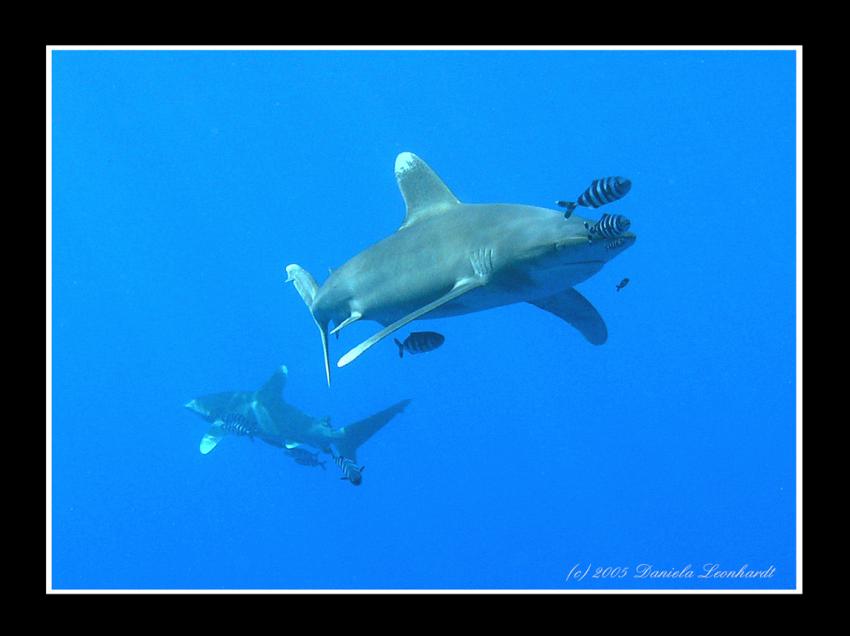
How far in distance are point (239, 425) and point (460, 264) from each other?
6.38 m

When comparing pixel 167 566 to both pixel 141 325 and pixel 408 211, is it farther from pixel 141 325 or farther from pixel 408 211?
pixel 408 211

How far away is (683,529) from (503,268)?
16262 millimetres

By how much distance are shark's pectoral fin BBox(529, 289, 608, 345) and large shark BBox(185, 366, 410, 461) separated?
474 centimetres

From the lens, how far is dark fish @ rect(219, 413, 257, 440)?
38.2 ft

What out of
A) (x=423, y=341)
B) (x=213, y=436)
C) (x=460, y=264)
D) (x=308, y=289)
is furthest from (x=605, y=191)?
(x=213, y=436)

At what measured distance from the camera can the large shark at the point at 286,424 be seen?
40.3 ft

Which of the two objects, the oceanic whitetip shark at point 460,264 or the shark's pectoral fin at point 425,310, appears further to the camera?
the shark's pectoral fin at point 425,310

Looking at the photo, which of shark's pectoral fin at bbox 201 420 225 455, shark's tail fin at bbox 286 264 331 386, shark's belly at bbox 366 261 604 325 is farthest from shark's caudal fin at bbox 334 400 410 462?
shark's belly at bbox 366 261 604 325

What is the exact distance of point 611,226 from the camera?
500 cm

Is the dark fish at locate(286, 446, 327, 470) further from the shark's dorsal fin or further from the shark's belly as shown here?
the shark's dorsal fin

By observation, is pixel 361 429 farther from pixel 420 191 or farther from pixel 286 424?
pixel 420 191

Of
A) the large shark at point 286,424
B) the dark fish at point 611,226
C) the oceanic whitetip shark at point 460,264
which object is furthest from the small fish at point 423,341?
the large shark at point 286,424

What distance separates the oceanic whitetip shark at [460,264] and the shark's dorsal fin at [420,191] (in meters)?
0.01

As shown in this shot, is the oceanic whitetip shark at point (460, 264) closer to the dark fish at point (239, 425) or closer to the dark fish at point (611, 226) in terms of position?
the dark fish at point (611, 226)
